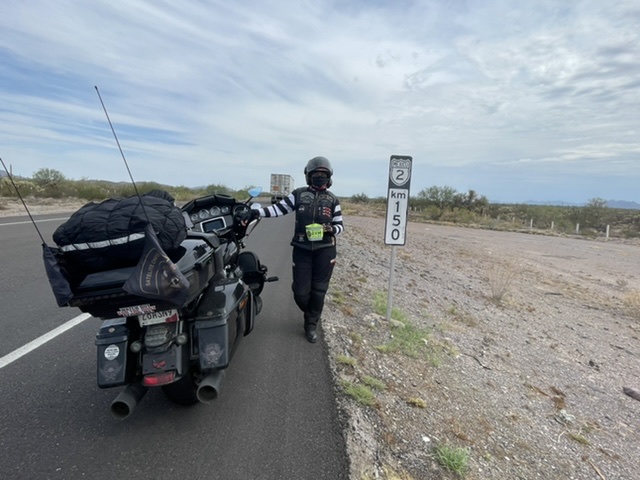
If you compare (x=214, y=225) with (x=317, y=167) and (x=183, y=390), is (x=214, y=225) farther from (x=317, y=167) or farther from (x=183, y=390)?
(x=183, y=390)

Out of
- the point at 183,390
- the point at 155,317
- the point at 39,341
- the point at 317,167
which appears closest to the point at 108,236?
the point at 155,317

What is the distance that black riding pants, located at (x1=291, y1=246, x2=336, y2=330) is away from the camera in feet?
15.5

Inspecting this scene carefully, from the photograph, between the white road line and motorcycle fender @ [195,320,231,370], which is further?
the white road line

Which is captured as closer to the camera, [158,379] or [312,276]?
[158,379]

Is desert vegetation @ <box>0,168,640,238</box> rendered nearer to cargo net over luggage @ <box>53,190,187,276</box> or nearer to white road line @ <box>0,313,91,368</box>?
white road line @ <box>0,313,91,368</box>

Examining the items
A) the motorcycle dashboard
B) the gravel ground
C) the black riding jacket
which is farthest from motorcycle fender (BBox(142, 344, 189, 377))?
the black riding jacket

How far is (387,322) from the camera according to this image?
579 centimetres

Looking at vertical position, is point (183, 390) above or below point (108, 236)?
below

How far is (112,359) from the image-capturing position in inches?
98.3

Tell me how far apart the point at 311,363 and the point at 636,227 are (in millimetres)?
44534

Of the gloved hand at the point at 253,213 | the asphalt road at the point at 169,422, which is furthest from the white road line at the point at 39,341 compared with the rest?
the gloved hand at the point at 253,213

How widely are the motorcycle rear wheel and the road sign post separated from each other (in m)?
3.14

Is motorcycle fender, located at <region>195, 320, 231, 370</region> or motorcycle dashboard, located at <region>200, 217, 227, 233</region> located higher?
motorcycle dashboard, located at <region>200, 217, 227, 233</region>

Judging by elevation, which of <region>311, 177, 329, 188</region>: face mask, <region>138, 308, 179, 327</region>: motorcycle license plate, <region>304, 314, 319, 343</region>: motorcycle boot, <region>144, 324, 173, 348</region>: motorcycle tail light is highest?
<region>311, 177, 329, 188</region>: face mask
